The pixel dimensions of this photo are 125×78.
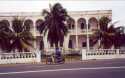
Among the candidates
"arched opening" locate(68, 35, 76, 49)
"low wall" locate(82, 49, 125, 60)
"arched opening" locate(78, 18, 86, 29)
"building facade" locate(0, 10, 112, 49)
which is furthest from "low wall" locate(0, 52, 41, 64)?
"arched opening" locate(78, 18, 86, 29)

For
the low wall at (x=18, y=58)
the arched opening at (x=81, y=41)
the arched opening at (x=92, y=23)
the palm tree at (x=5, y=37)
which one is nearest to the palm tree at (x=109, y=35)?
the arched opening at (x=92, y=23)

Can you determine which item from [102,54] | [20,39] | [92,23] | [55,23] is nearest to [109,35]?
[102,54]

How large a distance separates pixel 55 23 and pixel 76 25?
10.4 meters

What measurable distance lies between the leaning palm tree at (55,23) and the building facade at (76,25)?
7.52 meters

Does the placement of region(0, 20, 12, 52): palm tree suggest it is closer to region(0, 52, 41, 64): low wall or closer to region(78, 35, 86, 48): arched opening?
region(0, 52, 41, 64): low wall

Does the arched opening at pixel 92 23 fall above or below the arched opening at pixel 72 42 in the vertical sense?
above

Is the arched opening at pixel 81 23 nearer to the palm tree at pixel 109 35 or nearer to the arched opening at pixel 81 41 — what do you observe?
the arched opening at pixel 81 41

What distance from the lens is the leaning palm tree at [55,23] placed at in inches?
1186

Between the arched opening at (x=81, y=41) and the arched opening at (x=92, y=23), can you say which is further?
the arched opening at (x=81, y=41)

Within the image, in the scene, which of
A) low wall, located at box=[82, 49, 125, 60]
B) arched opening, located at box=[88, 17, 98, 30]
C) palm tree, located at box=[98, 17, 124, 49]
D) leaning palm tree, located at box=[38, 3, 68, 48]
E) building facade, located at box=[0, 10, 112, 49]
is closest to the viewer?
low wall, located at box=[82, 49, 125, 60]

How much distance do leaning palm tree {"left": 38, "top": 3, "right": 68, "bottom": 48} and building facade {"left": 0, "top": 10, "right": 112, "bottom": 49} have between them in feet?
24.7

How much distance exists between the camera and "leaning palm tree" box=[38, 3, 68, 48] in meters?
30.1

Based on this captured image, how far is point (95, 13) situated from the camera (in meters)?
39.2

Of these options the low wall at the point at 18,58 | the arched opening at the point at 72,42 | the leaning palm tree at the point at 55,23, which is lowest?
the low wall at the point at 18,58
